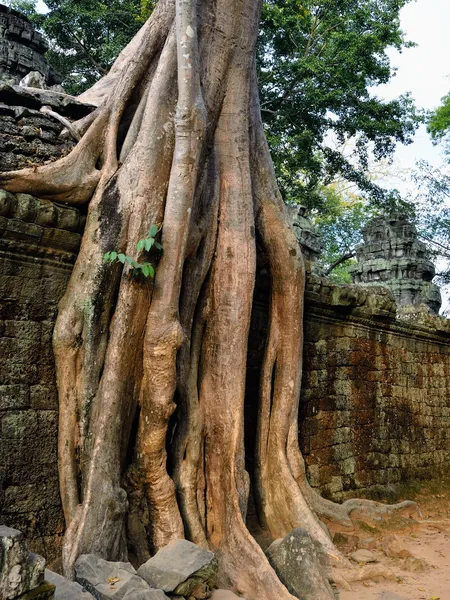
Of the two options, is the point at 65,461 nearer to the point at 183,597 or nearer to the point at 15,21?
the point at 183,597

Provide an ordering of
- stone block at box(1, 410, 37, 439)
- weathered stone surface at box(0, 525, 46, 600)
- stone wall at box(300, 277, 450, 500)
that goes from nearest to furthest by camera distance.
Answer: weathered stone surface at box(0, 525, 46, 600) < stone block at box(1, 410, 37, 439) < stone wall at box(300, 277, 450, 500)

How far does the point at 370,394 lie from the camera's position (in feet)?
19.6

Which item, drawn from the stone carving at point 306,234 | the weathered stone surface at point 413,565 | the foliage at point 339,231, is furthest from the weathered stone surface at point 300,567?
the foliage at point 339,231

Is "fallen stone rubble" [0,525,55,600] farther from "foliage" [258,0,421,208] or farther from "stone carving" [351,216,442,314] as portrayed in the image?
"foliage" [258,0,421,208]

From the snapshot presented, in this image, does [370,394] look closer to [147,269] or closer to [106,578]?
[147,269]

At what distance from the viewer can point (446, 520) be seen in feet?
18.3

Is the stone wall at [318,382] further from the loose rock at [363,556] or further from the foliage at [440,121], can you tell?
the foliage at [440,121]

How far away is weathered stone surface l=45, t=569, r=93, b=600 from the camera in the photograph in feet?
7.36

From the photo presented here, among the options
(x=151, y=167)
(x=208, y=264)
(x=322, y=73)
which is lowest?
(x=208, y=264)

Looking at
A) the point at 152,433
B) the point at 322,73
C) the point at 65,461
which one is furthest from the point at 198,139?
the point at 322,73

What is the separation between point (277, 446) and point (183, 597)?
1.58 m

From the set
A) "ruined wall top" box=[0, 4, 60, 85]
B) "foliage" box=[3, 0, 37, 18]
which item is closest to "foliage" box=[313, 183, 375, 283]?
"foliage" box=[3, 0, 37, 18]

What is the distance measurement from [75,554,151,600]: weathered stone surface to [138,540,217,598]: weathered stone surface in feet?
0.36

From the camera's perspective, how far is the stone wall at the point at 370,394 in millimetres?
5281
